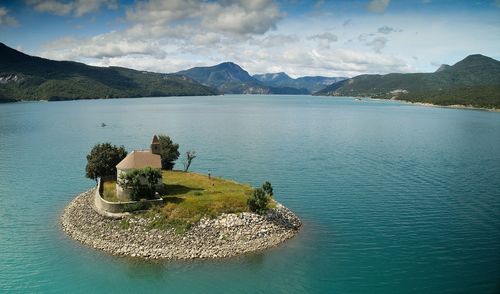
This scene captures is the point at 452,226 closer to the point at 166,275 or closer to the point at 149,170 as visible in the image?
the point at 166,275

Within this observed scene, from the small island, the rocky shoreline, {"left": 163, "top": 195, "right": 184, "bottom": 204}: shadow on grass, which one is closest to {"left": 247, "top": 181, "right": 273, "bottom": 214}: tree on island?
the small island

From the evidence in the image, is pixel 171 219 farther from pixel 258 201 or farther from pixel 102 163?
pixel 102 163

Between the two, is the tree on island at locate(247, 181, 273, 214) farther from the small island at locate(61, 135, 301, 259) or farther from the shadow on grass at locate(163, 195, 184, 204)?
the shadow on grass at locate(163, 195, 184, 204)

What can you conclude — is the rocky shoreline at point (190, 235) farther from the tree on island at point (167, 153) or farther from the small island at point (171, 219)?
the tree on island at point (167, 153)

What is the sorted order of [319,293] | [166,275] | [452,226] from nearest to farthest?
[319,293], [166,275], [452,226]

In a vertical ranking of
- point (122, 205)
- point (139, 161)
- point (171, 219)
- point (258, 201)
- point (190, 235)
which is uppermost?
point (139, 161)

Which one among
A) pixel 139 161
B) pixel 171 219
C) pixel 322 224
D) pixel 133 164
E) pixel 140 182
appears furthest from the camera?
pixel 139 161

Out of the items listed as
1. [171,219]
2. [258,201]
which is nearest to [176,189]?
[171,219]

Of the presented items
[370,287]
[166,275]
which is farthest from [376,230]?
[166,275]

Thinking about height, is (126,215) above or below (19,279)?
above
